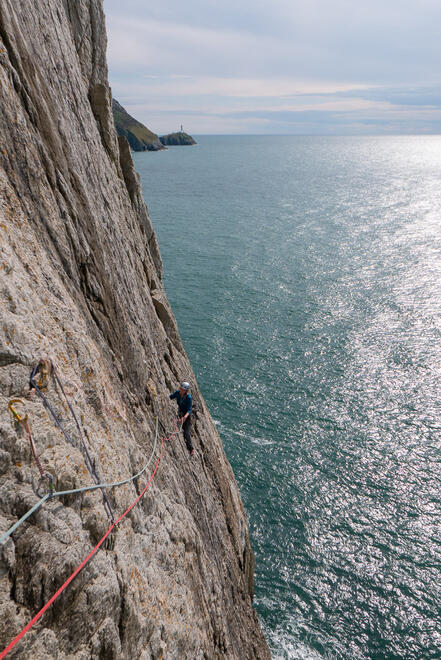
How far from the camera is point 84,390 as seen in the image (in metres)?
9.88

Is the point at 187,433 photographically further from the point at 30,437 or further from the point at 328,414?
the point at 328,414

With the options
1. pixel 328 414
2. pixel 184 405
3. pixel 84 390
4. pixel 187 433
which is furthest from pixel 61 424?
pixel 328 414

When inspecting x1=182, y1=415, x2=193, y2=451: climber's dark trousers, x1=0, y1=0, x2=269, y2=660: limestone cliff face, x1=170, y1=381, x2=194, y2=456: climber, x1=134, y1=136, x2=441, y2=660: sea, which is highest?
x1=0, y1=0, x2=269, y2=660: limestone cliff face

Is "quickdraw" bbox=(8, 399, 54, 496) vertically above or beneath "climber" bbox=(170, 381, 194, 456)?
above

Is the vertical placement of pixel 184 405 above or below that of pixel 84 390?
below

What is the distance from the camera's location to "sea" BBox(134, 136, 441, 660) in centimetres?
2680

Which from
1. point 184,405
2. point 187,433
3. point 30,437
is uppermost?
point 30,437

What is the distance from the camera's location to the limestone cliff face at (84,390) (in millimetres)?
7359

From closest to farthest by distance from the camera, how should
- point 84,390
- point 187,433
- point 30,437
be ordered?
point 30,437
point 84,390
point 187,433

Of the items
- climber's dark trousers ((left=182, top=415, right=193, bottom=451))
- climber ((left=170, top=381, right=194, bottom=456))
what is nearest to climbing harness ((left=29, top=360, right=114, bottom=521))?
climber ((left=170, top=381, right=194, bottom=456))

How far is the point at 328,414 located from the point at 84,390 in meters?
34.9

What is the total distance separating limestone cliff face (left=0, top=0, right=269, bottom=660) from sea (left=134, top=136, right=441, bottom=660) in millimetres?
12178

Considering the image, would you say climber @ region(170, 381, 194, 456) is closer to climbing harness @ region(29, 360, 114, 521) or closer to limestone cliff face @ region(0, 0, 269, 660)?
limestone cliff face @ region(0, 0, 269, 660)

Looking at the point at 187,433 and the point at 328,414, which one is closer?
the point at 187,433
